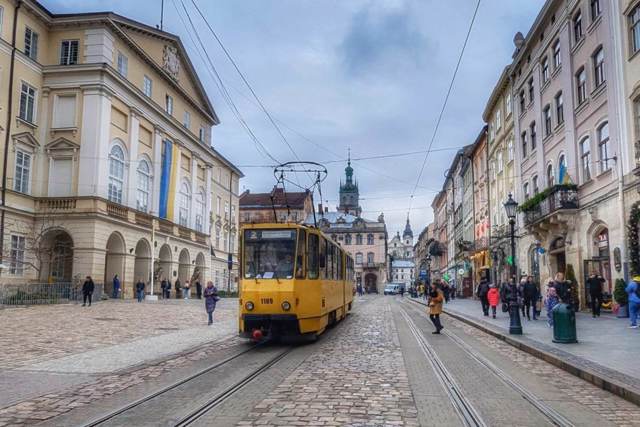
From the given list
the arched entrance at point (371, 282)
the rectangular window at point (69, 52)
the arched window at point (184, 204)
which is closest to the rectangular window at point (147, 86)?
the rectangular window at point (69, 52)

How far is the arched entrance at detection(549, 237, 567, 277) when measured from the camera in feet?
94.8

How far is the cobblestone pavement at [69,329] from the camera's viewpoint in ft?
43.0

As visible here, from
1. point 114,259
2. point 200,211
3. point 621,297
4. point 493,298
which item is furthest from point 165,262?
point 621,297

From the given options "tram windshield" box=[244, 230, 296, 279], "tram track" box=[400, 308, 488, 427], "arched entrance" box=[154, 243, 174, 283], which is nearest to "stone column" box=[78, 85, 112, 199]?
"arched entrance" box=[154, 243, 174, 283]

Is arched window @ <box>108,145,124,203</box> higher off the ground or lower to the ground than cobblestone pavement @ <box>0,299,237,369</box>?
higher

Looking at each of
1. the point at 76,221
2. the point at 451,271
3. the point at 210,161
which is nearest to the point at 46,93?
the point at 76,221

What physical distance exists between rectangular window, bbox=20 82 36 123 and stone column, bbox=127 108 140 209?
6527 millimetres

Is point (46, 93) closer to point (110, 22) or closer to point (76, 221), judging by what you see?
point (110, 22)

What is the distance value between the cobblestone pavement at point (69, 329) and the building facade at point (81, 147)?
26.8ft

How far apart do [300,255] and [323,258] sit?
148 centimetres

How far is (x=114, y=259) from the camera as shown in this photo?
39469mm

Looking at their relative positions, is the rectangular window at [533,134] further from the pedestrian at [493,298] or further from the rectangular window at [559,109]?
the pedestrian at [493,298]

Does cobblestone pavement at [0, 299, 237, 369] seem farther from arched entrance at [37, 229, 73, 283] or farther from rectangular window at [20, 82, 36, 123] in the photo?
rectangular window at [20, 82, 36, 123]

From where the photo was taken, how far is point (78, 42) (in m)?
37.6
